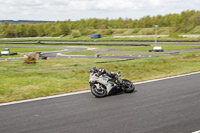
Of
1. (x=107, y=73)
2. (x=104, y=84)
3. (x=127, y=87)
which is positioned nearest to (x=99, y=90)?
(x=104, y=84)

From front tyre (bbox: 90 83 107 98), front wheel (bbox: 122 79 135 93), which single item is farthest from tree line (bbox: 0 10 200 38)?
front tyre (bbox: 90 83 107 98)

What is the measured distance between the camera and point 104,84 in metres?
10.5

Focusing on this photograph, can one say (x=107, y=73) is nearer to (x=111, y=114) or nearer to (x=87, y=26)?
(x=111, y=114)

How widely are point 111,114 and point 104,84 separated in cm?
258

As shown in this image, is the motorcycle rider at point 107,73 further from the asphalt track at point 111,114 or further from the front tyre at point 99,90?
the asphalt track at point 111,114

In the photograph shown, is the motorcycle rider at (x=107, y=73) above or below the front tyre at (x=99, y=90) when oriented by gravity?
above

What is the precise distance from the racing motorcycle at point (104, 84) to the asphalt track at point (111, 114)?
0.28 metres

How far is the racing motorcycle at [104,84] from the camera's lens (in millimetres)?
10430

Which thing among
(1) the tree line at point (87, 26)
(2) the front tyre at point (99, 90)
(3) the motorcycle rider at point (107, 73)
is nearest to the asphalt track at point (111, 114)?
(2) the front tyre at point (99, 90)

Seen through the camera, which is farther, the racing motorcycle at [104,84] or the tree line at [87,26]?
the tree line at [87,26]

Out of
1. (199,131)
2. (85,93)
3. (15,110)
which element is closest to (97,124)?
(199,131)

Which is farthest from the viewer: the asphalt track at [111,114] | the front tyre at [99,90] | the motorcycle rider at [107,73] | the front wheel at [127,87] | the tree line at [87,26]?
the tree line at [87,26]

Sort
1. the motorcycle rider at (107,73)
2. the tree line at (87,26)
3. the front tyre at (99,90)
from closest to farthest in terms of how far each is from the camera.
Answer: the front tyre at (99,90) → the motorcycle rider at (107,73) → the tree line at (87,26)

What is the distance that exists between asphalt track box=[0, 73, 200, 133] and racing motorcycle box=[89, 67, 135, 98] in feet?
0.93
